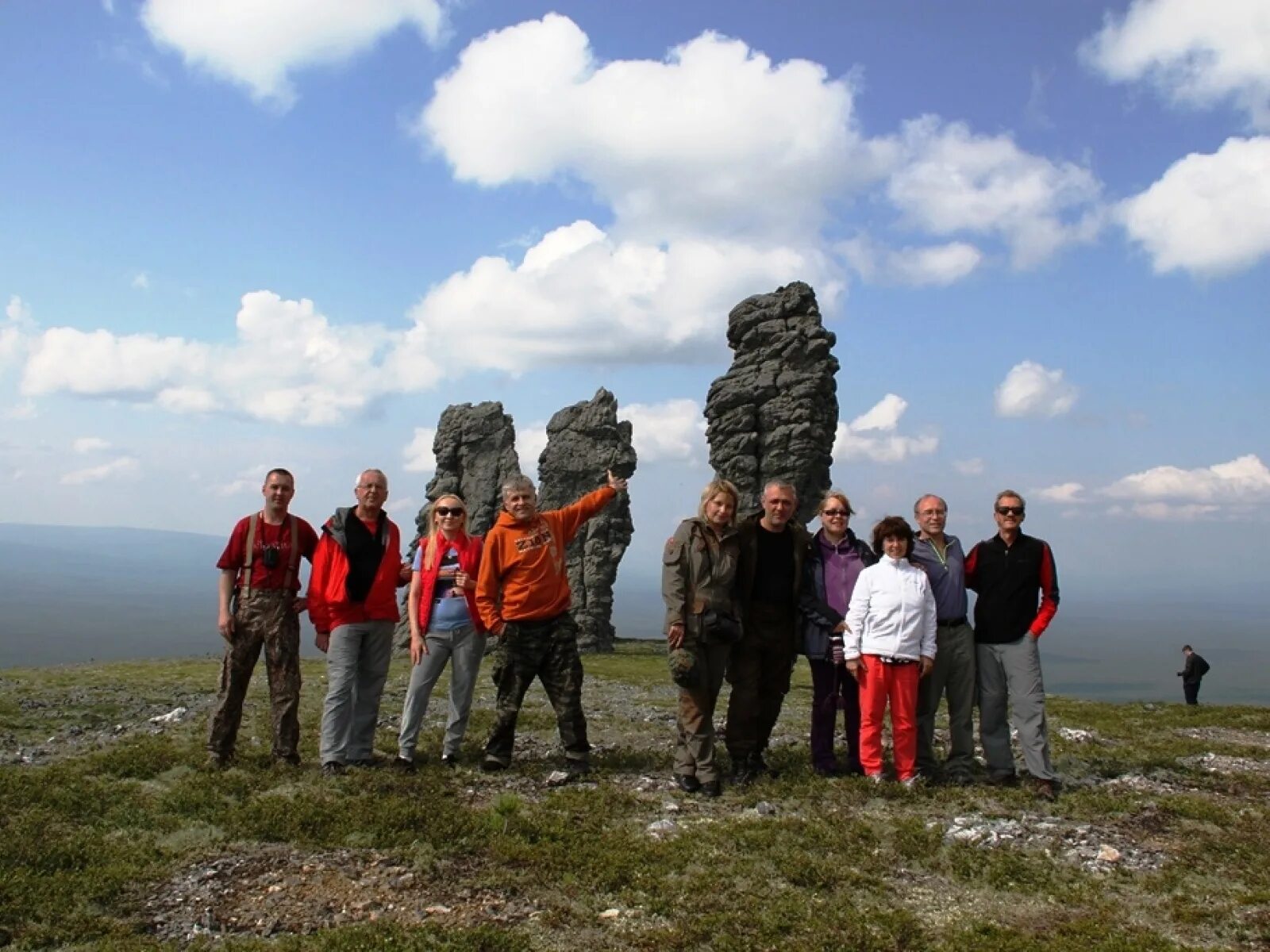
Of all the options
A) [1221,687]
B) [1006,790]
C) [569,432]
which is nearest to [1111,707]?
[1006,790]

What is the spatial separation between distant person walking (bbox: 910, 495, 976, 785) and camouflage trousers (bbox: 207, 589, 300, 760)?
8549 millimetres

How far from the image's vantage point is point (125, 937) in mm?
6668

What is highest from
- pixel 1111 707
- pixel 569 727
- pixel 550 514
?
pixel 550 514

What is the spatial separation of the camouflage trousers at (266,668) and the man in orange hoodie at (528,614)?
2751mm

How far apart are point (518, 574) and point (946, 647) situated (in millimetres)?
5932

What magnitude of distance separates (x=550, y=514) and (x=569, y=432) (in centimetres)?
3948

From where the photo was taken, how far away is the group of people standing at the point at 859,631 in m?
10.8

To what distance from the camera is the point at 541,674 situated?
11.6 m

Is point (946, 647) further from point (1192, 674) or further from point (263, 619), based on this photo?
point (1192, 674)

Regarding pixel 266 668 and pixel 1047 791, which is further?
pixel 266 668

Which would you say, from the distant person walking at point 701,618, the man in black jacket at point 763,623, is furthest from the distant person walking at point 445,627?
Answer: the man in black jacket at point 763,623

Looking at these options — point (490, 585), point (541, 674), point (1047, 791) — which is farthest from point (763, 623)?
point (1047, 791)

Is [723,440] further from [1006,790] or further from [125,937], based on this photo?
[125,937]

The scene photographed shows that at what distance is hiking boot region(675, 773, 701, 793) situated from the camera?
35.5 ft
